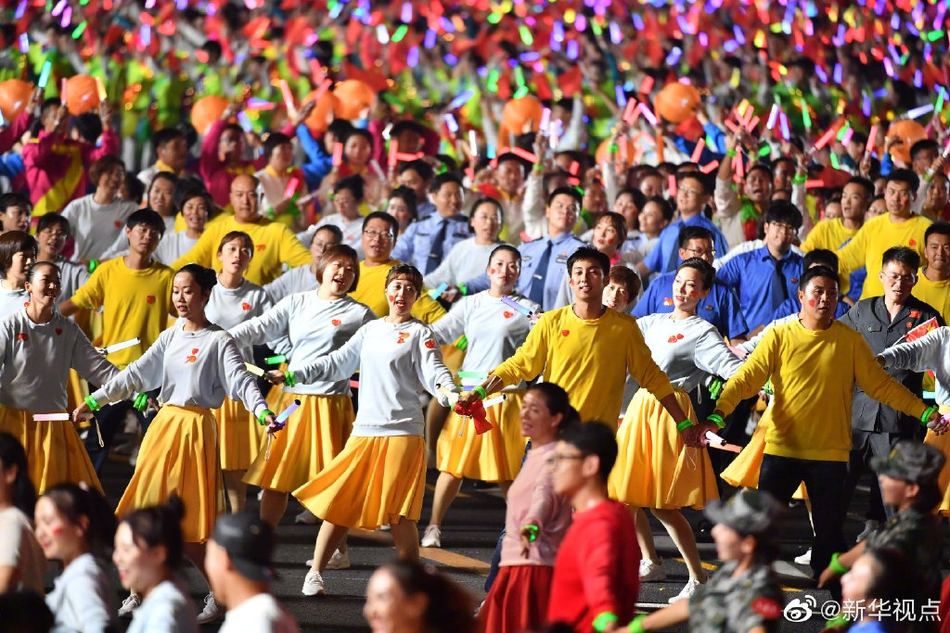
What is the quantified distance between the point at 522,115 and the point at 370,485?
305 inches

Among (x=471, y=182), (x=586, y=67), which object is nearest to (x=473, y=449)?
(x=471, y=182)

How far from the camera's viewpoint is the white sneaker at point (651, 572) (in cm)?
821

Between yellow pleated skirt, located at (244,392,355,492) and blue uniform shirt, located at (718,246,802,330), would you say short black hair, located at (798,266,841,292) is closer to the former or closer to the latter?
blue uniform shirt, located at (718,246,802,330)

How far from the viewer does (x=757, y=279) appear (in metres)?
10.3

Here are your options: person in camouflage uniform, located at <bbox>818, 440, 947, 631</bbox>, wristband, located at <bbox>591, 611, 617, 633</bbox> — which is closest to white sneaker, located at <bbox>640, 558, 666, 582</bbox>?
person in camouflage uniform, located at <bbox>818, 440, 947, 631</bbox>

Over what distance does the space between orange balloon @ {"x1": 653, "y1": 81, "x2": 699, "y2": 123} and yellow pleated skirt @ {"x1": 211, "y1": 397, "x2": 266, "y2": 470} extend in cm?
695

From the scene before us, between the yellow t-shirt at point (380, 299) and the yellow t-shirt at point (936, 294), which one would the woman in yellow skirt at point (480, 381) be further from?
the yellow t-shirt at point (936, 294)

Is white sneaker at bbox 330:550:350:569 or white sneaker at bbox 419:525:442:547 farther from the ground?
white sneaker at bbox 419:525:442:547

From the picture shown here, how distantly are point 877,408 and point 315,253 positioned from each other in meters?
3.87

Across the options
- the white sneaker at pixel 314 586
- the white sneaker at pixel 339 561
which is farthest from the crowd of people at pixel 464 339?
the white sneaker at pixel 339 561

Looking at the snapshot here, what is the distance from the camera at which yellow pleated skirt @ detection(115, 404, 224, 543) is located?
7.41 m

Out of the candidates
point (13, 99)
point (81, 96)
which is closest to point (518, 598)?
point (13, 99)

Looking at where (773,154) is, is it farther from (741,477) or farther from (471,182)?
(741,477)

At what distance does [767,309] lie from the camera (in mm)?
10211
